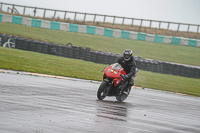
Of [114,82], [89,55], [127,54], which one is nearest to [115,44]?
[89,55]

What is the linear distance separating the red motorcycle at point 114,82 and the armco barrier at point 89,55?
18603 mm

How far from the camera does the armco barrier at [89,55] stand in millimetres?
31328

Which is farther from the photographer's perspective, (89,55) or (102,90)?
(89,55)

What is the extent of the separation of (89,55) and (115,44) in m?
12.8

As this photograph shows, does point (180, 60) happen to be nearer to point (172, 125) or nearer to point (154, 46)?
point (154, 46)

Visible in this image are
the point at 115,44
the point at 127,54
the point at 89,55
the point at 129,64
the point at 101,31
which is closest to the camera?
the point at 127,54

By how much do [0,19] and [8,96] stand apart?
4193 cm

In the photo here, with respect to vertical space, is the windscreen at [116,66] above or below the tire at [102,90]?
above

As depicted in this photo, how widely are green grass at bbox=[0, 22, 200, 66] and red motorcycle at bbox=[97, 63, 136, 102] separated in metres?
27.2

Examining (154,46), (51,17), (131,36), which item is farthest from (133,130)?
(51,17)

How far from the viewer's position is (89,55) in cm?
3212

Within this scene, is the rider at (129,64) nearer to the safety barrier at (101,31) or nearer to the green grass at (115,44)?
the green grass at (115,44)

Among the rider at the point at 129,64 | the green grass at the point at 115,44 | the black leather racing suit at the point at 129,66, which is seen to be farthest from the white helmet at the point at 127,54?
the green grass at the point at 115,44

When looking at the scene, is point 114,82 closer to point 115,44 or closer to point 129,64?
point 129,64
